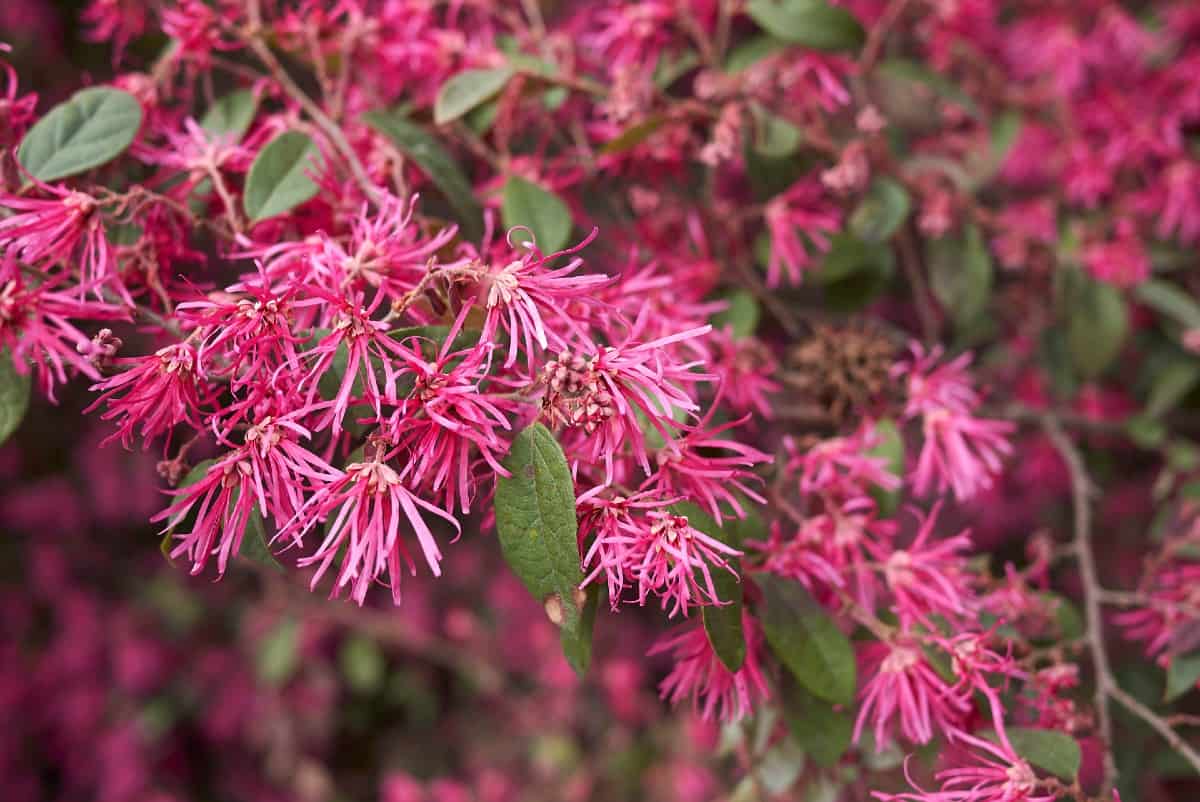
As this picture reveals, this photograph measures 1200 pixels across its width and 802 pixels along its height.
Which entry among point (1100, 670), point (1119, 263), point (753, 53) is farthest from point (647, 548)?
point (1119, 263)

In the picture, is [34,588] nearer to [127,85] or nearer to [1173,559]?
[127,85]

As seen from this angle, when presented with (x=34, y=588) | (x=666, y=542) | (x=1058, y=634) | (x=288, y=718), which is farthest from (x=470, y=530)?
(x=666, y=542)

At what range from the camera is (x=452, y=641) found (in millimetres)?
1705

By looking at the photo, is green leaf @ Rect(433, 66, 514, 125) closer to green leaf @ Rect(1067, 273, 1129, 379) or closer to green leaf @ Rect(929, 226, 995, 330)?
green leaf @ Rect(929, 226, 995, 330)

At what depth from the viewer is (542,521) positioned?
0.55m

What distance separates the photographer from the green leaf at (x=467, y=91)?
31.2 inches

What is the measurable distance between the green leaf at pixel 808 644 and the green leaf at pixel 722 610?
0.23 feet

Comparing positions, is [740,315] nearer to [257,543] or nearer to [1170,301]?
[257,543]

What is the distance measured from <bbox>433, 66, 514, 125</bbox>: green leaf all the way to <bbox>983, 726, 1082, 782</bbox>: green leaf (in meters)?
0.65

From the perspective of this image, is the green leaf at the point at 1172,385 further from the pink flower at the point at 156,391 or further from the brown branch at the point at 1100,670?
the pink flower at the point at 156,391

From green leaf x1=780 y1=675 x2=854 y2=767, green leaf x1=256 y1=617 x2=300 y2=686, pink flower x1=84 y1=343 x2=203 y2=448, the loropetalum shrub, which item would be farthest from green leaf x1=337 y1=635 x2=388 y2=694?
pink flower x1=84 y1=343 x2=203 y2=448

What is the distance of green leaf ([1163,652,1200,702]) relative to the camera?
0.79m

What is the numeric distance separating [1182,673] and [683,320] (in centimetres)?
52

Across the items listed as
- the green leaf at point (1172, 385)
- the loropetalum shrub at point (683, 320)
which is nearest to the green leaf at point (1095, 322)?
the loropetalum shrub at point (683, 320)
